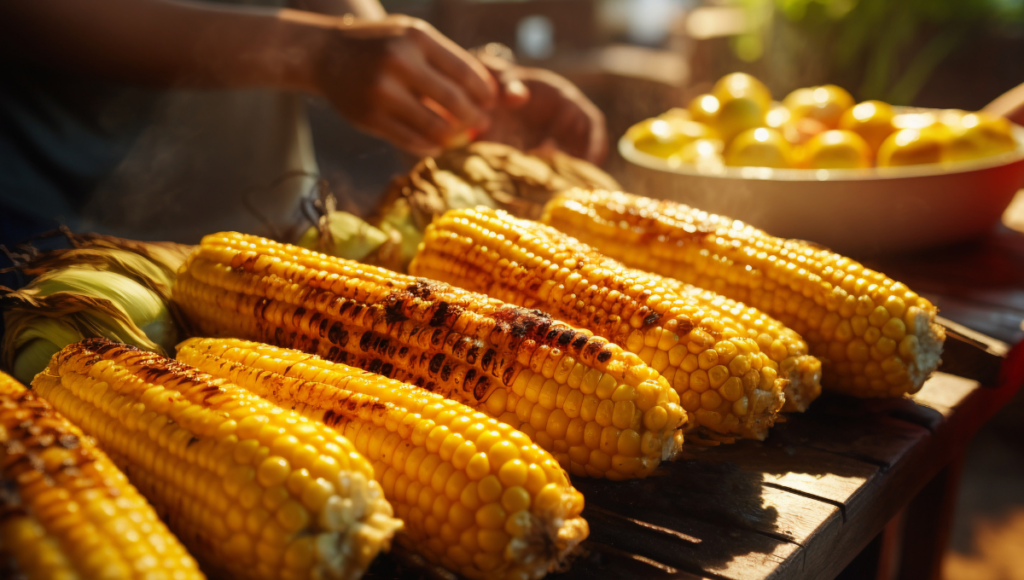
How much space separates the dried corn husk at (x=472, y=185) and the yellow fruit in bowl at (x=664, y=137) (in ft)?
0.54

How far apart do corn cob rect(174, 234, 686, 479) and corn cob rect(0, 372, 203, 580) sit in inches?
14.7

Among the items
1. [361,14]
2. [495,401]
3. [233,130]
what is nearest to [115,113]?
[233,130]

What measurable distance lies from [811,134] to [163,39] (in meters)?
1.87

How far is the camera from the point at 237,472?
60 centimetres

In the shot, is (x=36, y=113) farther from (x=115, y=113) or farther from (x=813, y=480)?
(x=813, y=480)

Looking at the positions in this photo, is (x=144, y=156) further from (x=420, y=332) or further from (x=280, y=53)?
(x=420, y=332)

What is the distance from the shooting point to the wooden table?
73 cm

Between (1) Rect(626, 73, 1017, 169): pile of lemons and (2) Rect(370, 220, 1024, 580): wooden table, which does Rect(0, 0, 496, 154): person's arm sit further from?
(2) Rect(370, 220, 1024, 580): wooden table

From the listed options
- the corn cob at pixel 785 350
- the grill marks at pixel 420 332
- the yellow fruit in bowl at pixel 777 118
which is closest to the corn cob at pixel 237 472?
the grill marks at pixel 420 332

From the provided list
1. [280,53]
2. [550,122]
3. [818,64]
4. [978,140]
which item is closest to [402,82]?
[280,53]

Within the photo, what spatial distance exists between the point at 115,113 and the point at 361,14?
35.7 inches

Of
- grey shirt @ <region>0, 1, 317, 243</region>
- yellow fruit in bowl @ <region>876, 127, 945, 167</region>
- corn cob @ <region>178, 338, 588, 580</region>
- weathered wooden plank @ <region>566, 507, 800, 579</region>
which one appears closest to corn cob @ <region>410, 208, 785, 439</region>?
weathered wooden plank @ <region>566, 507, 800, 579</region>

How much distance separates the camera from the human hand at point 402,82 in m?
1.51

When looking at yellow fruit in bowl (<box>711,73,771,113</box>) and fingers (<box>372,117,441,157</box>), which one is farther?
yellow fruit in bowl (<box>711,73,771,113</box>)
